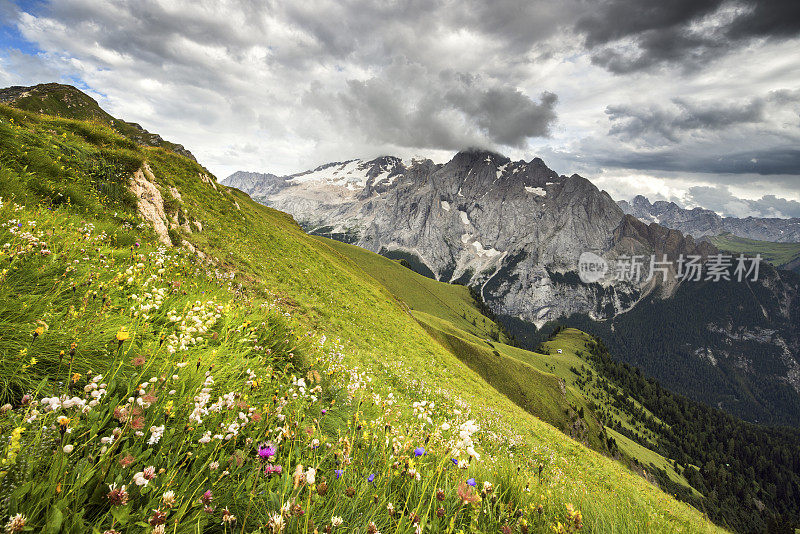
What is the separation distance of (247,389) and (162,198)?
19061mm

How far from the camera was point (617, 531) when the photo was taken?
412 centimetres

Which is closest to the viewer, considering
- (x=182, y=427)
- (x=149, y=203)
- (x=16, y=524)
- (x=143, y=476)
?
(x=16, y=524)

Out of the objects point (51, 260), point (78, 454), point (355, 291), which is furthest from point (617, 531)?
point (355, 291)

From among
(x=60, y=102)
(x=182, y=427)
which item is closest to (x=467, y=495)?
(x=182, y=427)

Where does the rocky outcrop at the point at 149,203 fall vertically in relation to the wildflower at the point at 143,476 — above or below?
above

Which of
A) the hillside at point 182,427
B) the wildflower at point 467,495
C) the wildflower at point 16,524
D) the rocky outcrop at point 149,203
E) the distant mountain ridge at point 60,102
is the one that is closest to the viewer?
the wildflower at point 16,524

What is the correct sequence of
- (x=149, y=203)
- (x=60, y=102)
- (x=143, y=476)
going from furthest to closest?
(x=60, y=102), (x=149, y=203), (x=143, y=476)

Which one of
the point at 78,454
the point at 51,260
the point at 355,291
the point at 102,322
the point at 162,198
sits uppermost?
the point at 162,198

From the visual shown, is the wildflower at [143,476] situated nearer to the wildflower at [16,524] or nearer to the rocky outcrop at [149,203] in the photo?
the wildflower at [16,524]

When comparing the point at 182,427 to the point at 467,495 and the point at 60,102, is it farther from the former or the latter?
the point at 60,102

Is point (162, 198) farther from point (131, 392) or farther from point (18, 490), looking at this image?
point (18, 490)

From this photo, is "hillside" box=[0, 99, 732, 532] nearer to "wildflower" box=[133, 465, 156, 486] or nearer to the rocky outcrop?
"wildflower" box=[133, 465, 156, 486]

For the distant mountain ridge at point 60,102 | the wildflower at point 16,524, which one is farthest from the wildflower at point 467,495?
the distant mountain ridge at point 60,102

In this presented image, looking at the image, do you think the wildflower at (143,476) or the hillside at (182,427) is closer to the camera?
the wildflower at (143,476)
